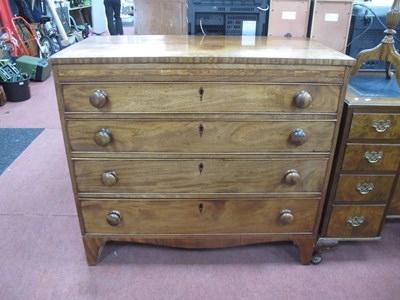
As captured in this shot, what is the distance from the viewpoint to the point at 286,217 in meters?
1.33

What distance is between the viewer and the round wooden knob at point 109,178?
1243 mm

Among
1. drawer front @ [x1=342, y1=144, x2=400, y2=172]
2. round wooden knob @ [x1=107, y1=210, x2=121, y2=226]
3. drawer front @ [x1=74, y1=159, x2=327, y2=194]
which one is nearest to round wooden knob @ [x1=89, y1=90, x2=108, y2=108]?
drawer front @ [x1=74, y1=159, x2=327, y2=194]

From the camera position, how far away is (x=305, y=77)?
43.8 inches

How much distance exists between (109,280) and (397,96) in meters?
1.39

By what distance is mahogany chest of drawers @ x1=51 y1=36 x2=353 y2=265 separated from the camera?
1093mm

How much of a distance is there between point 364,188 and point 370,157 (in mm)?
145

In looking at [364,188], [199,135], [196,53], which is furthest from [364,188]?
[196,53]

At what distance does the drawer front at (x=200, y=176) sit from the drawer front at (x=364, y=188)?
0.13 m

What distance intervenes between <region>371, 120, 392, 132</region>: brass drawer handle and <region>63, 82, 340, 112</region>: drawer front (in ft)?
0.67

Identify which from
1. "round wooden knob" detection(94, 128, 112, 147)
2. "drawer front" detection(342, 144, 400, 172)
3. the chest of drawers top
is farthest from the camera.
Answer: "drawer front" detection(342, 144, 400, 172)

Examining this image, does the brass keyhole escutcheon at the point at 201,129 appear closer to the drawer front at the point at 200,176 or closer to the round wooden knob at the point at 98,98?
the drawer front at the point at 200,176

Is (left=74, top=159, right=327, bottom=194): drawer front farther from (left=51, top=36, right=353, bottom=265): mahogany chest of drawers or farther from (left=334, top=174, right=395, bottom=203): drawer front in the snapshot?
(left=334, top=174, right=395, bottom=203): drawer front

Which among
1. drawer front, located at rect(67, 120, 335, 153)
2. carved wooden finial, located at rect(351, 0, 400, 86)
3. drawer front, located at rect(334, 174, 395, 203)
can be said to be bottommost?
drawer front, located at rect(334, 174, 395, 203)

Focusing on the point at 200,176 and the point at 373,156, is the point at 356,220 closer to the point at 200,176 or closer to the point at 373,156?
the point at 373,156
